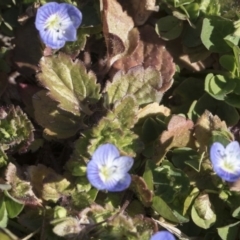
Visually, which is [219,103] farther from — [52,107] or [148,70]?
[52,107]

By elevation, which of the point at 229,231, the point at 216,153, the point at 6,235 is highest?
the point at 216,153

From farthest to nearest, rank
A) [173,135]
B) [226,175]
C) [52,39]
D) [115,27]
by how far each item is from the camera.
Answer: [115,27] < [52,39] < [173,135] < [226,175]

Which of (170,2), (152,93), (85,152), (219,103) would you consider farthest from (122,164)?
(170,2)

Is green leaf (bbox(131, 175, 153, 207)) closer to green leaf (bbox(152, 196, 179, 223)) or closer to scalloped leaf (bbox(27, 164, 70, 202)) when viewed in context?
green leaf (bbox(152, 196, 179, 223))

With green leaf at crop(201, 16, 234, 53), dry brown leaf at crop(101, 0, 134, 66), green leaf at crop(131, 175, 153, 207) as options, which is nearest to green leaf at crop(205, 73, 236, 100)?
green leaf at crop(201, 16, 234, 53)

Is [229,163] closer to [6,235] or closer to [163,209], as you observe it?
[163,209]

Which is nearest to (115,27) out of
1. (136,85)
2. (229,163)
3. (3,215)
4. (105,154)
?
→ (136,85)
